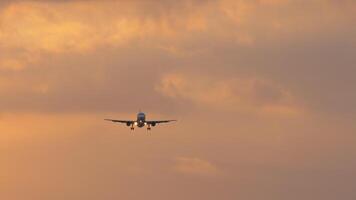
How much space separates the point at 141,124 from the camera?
195250mm
